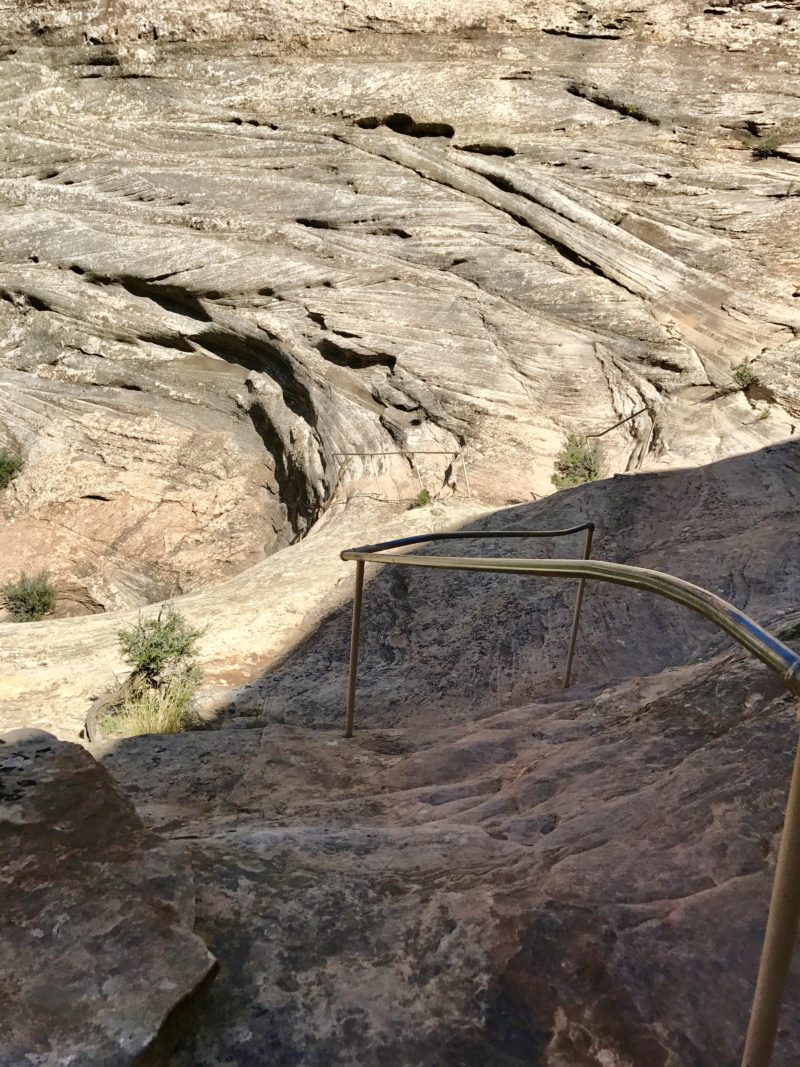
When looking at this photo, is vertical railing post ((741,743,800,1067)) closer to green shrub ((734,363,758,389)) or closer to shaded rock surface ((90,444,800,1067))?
shaded rock surface ((90,444,800,1067))

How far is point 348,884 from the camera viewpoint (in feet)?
7.68

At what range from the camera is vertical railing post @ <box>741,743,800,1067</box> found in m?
1.16

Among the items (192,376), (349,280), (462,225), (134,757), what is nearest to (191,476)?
(192,376)

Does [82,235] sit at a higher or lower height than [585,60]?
lower

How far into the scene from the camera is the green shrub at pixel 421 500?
37.2 feet

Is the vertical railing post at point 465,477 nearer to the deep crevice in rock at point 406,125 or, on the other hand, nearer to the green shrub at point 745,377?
the green shrub at point 745,377

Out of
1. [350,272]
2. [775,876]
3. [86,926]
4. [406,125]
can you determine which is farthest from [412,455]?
[775,876]

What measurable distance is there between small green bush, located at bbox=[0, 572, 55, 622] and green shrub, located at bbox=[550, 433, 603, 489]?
7.85 m

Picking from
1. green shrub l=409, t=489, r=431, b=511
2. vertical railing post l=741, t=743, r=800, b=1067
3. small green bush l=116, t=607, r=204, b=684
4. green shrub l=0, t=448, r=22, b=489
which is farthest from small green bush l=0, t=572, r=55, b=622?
vertical railing post l=741, t=743, r=800, b=1067

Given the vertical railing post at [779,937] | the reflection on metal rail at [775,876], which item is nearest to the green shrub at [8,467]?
the reflection on metal rail at [775,876]

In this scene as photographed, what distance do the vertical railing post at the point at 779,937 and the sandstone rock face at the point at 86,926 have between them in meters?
1.14

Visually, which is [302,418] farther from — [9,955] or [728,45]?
[9,955]

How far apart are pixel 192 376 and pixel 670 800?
47.4ft

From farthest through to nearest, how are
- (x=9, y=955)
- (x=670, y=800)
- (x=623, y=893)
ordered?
(x=670, y=800), (x=623, y=893), (x=9, y=955)
